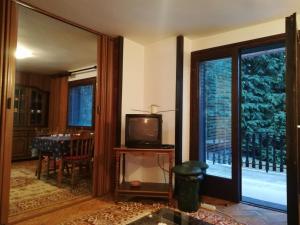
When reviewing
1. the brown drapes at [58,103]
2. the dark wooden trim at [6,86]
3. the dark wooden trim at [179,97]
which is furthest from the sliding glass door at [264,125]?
the brown drapes at [58,103]

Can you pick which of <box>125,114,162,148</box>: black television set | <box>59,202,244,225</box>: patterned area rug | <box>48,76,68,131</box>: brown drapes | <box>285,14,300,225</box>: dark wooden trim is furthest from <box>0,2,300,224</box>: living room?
<box>48,76,68,131</box>: brown drapes

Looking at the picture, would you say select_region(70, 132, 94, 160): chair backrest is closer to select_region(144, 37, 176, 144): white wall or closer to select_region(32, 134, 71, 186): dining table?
select_region(32, 134, 71, 186): dining table

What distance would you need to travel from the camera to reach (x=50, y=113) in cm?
615

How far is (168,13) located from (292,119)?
168cm

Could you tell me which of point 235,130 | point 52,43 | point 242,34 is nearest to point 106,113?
point 52,43

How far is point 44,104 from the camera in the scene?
6105 millimetres

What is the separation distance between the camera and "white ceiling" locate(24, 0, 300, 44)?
7.67 ft

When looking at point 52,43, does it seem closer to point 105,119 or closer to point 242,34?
point 105,119

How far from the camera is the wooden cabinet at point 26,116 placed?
544 centimetres

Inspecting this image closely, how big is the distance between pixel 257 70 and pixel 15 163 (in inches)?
240

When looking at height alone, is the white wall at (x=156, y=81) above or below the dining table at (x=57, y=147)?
above

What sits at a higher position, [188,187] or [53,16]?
[53,16]

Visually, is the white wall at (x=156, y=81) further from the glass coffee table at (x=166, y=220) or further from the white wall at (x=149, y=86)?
the glass coffee table at (x=166, y=220)

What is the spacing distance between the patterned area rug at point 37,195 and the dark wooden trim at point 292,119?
2355 millimetres
